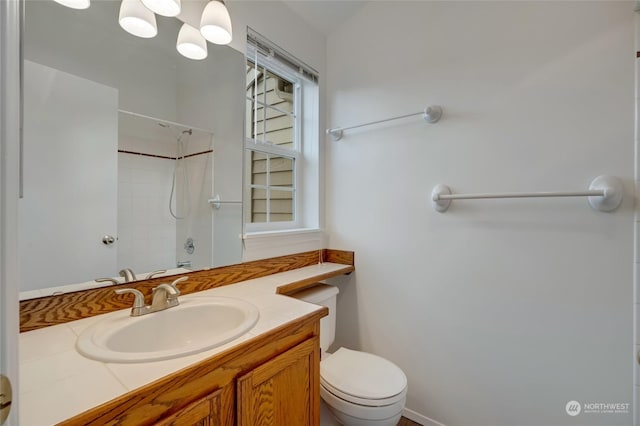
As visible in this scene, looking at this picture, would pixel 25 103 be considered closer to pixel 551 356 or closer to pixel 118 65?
pixel 118 65

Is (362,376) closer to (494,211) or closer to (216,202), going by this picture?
(494,211)

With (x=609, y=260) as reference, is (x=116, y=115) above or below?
above

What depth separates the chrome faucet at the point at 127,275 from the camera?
1.04m

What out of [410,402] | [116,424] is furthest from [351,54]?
[410,402]

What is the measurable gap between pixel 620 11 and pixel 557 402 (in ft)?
5.26

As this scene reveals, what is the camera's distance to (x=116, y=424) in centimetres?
54

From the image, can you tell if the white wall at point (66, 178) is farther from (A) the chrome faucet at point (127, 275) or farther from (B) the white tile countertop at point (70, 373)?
(B) the white tile countertop at point (70, 373)

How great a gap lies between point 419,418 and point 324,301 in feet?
2.72

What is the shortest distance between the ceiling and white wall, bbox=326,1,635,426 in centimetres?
7

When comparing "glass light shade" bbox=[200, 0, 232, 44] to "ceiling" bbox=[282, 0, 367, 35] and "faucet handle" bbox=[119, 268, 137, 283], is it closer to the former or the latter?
"ceiling" bbox=[282, 0, 367, 35]

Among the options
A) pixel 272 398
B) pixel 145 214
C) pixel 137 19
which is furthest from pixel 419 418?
pixel 137 19
